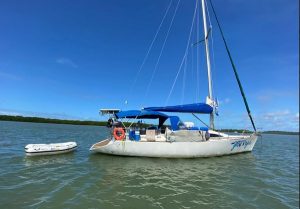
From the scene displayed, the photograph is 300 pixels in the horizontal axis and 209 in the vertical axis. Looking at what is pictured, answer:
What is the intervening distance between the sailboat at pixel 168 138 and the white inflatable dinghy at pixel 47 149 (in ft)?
7.29

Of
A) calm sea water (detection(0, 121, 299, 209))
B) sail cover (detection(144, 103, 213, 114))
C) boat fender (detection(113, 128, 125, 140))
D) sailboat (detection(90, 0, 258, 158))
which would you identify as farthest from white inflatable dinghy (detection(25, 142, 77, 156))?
sail cover (detection(144, 103, 213, 114))

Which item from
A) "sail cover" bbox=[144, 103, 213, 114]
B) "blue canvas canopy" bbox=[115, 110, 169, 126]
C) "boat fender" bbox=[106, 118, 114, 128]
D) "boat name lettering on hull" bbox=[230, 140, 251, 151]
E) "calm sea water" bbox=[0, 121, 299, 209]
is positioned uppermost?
"sail cover" bbox=[144, 103, 213, 114]

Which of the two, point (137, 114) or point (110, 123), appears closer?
point (137, 114)

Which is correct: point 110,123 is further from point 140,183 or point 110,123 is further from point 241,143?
point 241,143

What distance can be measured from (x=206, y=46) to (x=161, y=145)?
30.5 feet

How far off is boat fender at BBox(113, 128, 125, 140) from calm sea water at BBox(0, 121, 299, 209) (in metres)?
1.32

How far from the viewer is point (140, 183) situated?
9.79 meters

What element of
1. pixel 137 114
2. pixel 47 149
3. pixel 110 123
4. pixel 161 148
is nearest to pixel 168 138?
pixel 161 148

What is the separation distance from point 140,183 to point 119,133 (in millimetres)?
5691

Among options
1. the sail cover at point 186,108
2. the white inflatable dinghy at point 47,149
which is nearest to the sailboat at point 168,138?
the sail cover at point 186,108

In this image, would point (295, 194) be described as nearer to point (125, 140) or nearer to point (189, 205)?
point (189, 205)

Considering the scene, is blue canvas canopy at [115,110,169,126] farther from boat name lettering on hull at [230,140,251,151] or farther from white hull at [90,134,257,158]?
boat name lettering on hull at [230,140,251,151]

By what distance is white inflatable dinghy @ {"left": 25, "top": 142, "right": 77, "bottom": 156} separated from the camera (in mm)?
14773

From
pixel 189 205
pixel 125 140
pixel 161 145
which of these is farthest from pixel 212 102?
pixel 189 205
